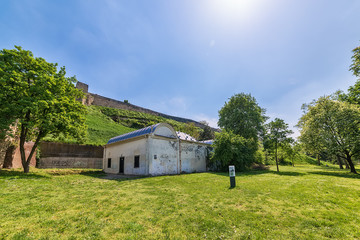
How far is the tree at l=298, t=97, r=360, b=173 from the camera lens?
16.0 metres

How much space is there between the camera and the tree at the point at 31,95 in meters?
10.6

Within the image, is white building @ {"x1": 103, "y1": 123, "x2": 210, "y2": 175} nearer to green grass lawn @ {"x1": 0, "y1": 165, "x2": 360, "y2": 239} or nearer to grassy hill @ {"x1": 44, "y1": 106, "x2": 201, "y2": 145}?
green grass lawn @ {"x1": 0, "y1": 165, "x2": 360, "y2": 239}

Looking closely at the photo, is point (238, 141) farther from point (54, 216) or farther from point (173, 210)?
point (54, 216)

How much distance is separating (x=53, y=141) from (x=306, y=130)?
3428 cm

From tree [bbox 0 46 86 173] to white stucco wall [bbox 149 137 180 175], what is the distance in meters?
7.37

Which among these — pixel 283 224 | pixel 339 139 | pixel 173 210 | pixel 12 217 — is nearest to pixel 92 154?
pixel 12 217

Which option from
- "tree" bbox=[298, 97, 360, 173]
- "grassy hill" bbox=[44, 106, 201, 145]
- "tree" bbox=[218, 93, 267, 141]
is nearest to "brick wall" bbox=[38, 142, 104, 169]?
"grassy hill" bbox=[44, 106, 201, 145]

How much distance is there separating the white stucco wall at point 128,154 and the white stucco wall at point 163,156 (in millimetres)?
711

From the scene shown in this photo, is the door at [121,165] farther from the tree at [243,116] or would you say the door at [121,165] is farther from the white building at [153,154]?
the tree at [243,116]

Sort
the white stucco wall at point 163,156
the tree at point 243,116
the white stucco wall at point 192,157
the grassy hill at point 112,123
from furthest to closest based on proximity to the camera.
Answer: the grassy hill at point 112,123 → the tree at point 243,116 → the white stucco wall at point 192,157 → the white stucco wall at point 163,156

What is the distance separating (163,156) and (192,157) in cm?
503

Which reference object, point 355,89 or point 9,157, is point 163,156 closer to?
point 9,157

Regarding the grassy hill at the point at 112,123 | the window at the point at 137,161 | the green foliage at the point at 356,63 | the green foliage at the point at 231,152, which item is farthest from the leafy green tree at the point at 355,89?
the grassy hill at the point at 112,123

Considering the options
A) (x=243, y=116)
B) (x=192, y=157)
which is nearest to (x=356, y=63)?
(x=243, y=116)
